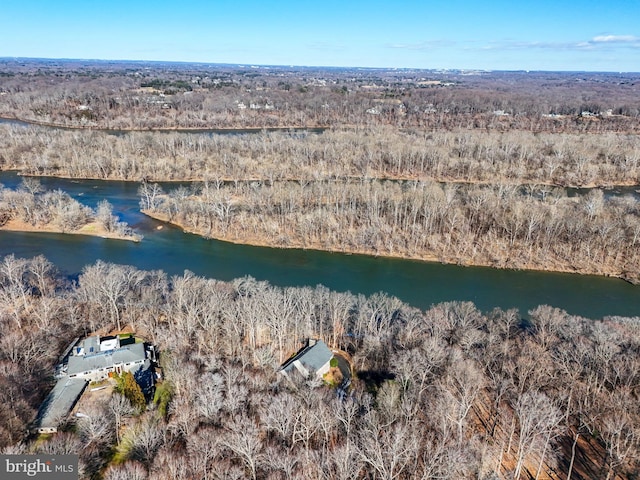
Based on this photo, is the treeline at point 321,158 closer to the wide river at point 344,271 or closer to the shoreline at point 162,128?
the shoreline at point 162,128

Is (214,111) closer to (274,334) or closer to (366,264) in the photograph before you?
(366,264)

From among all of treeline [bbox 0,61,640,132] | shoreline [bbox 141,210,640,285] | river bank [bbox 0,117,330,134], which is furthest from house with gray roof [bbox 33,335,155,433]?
treeline [bbox 0,61,640,132]

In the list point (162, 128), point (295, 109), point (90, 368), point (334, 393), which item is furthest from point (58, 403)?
point (295, 109)

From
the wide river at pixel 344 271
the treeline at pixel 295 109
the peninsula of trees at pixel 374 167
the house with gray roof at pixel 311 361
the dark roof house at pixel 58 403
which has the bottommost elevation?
the wide river at pixel 344 271

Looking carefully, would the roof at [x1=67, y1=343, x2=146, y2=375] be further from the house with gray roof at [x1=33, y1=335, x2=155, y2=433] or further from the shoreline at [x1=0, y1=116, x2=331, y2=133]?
the shoreline at [x1=0, y1=116, x2=331, y2=133]

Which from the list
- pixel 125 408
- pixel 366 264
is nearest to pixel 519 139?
pixel 366 264

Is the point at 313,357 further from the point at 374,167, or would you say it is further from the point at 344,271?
the point at 374,167

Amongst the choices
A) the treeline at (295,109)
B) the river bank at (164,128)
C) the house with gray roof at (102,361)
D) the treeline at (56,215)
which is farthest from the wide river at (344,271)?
the treeline at (295,109)
